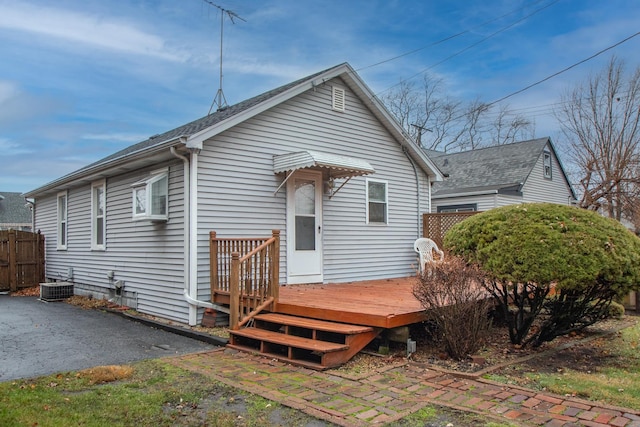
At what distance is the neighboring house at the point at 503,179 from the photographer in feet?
55.2

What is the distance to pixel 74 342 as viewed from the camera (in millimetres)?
6363

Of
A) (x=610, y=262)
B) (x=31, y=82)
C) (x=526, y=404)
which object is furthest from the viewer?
(x=31, y=82)

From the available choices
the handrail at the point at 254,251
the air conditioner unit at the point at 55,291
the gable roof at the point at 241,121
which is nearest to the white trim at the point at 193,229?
the gable roof at the point at 241,121

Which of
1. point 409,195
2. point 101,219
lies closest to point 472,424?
point 409,195

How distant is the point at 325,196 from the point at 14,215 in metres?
29.0

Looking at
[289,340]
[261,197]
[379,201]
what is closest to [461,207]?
[379,201]

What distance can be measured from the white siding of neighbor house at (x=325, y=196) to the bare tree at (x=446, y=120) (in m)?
18.7

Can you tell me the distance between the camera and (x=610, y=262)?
4973 millimetres

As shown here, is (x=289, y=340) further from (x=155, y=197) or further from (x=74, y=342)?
(x=155, y=197)

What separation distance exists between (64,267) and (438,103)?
23962 millimetres

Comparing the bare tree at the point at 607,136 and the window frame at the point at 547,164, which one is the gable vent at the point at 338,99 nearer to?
the window frame at the point at 547,164

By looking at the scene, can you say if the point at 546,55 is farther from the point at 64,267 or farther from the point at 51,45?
the point at 64,267

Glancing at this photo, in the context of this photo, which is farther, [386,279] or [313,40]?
[313,40]

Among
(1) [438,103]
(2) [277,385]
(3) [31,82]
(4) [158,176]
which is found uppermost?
(1) [438,103]
